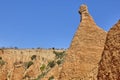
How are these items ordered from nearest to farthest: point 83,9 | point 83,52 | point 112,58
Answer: point 112,58 → point 83,52 → point 83,9

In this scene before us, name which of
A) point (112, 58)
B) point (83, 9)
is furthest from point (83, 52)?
point (112, 58)

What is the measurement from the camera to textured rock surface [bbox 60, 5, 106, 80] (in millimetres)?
20625

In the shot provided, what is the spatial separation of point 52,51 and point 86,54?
87.0 meters

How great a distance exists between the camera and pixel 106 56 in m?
9.52

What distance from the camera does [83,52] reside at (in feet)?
70.8

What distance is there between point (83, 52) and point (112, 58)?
484 inches

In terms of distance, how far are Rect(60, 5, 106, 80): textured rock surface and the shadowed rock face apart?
982 centimetres

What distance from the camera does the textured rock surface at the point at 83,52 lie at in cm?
2062

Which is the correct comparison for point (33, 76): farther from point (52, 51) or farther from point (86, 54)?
point (86, 54)

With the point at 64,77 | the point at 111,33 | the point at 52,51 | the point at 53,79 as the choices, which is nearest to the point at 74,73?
the point at 64,77

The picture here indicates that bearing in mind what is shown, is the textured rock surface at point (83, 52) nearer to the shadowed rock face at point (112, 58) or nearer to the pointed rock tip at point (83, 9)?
the pointed rock tip at point (83, 9)

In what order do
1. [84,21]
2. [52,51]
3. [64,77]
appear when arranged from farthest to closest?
[52,51] → [84,21] → [64,77]

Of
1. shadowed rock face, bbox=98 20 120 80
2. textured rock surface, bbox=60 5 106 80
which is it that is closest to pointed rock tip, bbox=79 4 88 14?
textured rock surface, bbox=60 5 106 80

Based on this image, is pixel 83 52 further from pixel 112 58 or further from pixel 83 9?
pixel 112 58
